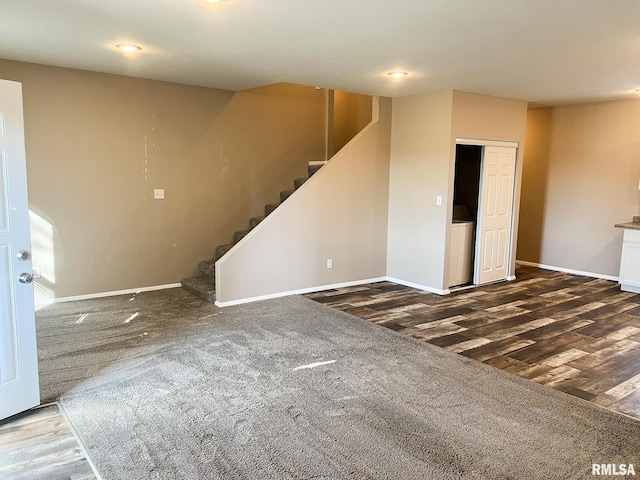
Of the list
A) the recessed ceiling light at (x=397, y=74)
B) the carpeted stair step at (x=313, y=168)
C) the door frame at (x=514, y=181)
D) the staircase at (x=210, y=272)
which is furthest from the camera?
the carpeted stair step at (x=313, y=168)

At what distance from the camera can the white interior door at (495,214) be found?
6148 millimetres

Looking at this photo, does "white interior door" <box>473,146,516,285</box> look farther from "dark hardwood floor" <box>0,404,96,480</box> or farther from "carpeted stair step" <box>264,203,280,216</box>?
"dark hardwood floor" <box>0,404,96,480</box>

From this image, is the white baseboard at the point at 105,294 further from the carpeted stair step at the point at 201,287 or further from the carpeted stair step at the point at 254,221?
the carpeted stair step at the point at 254,221

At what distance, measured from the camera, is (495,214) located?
6.34 m

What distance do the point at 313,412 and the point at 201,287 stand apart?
305cm

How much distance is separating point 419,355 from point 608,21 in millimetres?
2745

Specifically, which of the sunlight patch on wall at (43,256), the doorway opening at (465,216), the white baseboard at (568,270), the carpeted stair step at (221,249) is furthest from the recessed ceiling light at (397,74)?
the white baseboard at (568,270)

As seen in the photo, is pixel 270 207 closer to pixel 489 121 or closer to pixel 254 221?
pixel 254 221

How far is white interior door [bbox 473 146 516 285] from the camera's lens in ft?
20.2

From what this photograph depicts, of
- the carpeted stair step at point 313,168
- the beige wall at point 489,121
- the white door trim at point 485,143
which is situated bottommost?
the carpeted stair step at point 313,168

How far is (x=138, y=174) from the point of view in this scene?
5.55 metres

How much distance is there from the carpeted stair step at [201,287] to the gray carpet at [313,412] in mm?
990

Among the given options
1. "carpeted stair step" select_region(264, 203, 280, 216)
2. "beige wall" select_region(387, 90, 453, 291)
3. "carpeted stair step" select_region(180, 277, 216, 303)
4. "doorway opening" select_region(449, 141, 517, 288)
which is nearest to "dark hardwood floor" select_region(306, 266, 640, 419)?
"doorway opening" select_region(449, 141, 517, 288)

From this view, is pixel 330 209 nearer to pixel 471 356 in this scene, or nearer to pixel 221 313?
pixel 221 313
